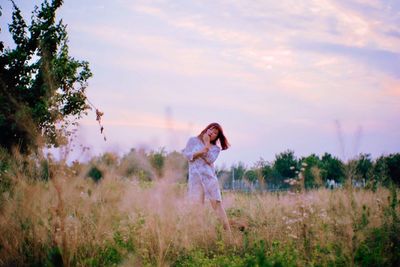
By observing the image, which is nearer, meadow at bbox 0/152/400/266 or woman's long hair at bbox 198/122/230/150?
meadow at bbox 0/152/400/266

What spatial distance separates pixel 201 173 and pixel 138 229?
2.50 m

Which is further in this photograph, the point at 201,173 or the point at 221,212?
the point at 201,173

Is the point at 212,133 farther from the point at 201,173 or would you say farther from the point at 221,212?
the point at 221,212

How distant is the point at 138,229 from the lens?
452cm

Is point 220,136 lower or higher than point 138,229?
higher

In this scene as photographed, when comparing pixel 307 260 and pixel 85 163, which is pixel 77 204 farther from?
pixel 307 260

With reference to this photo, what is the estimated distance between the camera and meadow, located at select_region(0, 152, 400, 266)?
387 centimetres

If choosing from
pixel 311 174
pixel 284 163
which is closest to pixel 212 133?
pixel 311 174

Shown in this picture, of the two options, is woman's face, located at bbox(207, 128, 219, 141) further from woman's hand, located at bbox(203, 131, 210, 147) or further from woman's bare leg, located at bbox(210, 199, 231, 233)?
woman's bare leg, located at bbox(210, 199, 231, 233)

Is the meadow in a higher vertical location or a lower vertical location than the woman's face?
lower

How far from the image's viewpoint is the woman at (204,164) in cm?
671

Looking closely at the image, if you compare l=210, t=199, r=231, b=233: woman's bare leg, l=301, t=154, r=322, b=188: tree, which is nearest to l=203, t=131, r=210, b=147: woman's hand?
l=210, t=199, r=231, b=233: woman's bare leg

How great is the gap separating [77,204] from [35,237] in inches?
23.4

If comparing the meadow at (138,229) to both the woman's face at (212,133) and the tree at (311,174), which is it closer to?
the tree at (311,174)
